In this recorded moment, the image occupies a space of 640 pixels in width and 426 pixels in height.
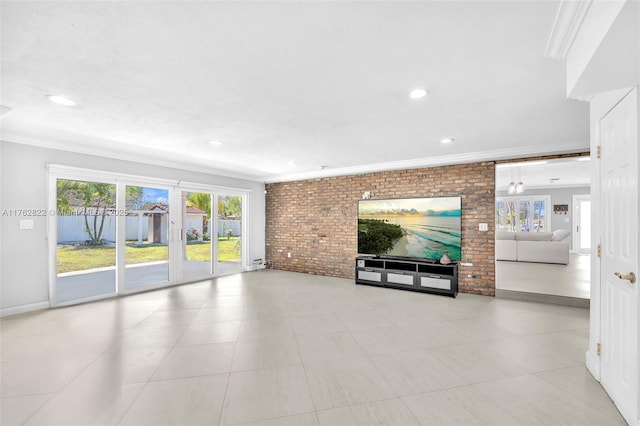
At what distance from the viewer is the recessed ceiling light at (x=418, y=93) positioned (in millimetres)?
2535

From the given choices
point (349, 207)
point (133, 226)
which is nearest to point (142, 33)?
point (133, 226)

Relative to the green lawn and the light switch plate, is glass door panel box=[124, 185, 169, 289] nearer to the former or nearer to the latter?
the green lawn

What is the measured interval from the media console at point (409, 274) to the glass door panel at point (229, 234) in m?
3.04

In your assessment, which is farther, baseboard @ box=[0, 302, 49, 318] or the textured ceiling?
the textured ceiling

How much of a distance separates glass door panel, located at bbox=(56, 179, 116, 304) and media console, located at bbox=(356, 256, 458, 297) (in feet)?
14.8

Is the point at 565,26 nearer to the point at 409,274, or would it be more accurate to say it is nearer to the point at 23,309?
the point at 409,274

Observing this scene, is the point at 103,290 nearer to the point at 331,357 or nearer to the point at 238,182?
the point at 238,182

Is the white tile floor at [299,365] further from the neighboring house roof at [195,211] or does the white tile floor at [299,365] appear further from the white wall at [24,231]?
the neighboring house roof at [195,211]

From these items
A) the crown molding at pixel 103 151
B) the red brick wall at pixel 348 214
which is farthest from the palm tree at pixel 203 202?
the red brick wall at pixel 348 214

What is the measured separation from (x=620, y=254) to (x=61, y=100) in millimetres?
4804

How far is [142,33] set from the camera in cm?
178

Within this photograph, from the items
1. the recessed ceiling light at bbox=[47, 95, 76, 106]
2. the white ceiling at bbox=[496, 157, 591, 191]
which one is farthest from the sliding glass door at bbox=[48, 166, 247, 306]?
the white ceiling at bbox=[496, 157, 591, 191]

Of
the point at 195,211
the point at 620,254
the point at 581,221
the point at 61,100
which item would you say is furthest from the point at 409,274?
the point at 581,221

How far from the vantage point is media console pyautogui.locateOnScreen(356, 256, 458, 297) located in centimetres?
502
